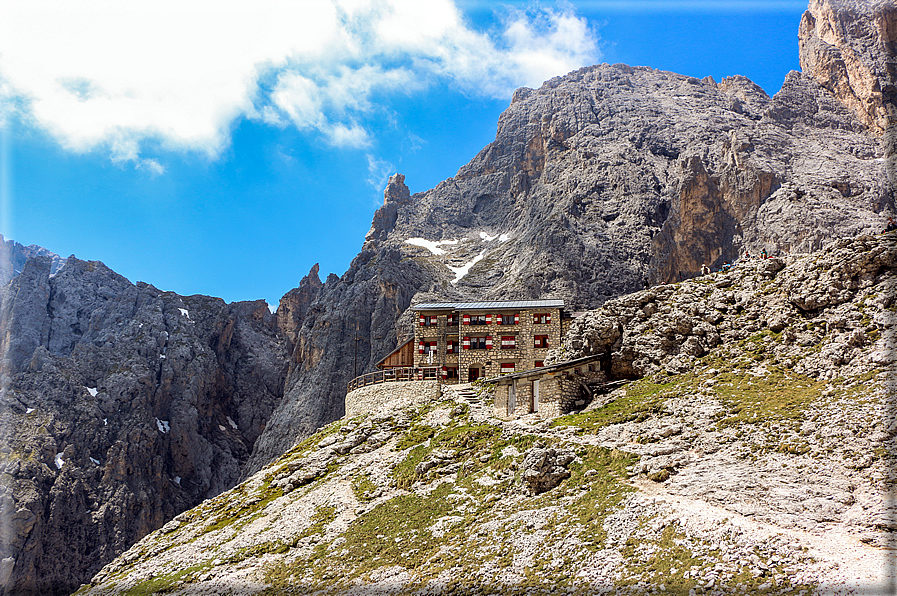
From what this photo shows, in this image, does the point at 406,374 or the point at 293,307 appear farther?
the point at 293,307

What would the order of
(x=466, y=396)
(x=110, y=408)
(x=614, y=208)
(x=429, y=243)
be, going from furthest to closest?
(x=429, y=243), (x=110, y=408), (x=614, y=208), (x=466, y=396)

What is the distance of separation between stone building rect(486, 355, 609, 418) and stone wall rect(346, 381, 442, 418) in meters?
12.3

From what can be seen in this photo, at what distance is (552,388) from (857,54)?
551 feet

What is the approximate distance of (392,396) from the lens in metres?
64.9

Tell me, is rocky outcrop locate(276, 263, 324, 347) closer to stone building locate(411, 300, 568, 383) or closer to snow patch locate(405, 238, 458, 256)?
snow patch locate(405, 238, 458, 256)

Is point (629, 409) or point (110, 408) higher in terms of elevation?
point (629, 409)

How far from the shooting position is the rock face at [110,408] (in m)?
119

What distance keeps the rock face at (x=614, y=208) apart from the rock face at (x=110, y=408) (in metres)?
24.6

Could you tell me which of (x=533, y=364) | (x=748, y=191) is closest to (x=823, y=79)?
(x=748, y=191)

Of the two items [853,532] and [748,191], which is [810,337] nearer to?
[853,532]

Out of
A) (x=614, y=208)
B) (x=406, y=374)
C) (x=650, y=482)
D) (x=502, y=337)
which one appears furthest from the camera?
(x=614, y=208)

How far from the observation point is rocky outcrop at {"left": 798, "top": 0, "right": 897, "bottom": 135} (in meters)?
152

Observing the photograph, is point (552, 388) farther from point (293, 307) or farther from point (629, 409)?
point (293, 307)

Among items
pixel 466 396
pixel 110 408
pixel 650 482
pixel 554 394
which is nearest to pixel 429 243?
pixel 110 408
